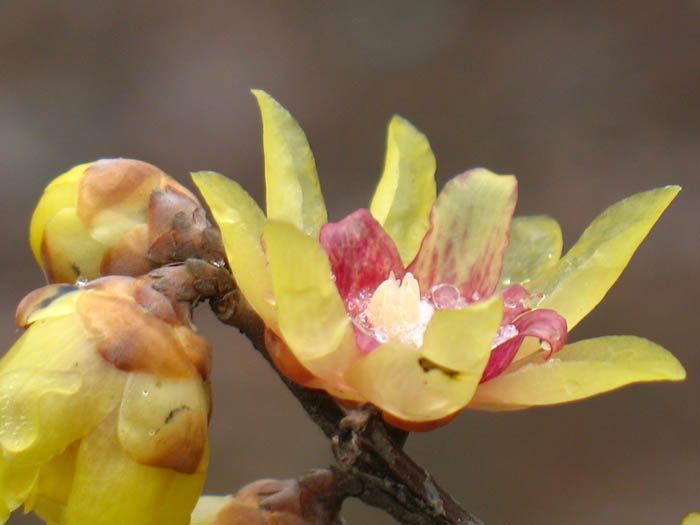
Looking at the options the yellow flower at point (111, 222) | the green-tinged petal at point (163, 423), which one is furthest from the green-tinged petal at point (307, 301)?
the yellow flower at point (111, 222)

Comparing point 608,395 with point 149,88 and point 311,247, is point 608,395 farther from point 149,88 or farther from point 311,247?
point 311,247

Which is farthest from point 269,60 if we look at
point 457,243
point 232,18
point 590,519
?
point 457,243

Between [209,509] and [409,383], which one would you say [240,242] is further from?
[209,509]

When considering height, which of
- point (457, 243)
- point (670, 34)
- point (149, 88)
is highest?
point (457, 243)

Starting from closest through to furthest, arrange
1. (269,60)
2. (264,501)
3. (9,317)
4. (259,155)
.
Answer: (264,501)
(9,317)
(259,155)
(269,60)

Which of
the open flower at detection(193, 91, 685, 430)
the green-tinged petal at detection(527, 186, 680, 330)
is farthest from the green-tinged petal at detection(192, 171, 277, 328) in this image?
the green-tinged petal at detection(527, 186, 680, 330)

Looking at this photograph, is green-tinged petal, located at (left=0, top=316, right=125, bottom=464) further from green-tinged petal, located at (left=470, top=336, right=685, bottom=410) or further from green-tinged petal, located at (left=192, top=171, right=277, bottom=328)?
green-tinged petal, located at (left=470, top=336, right=685, bottom=410)
